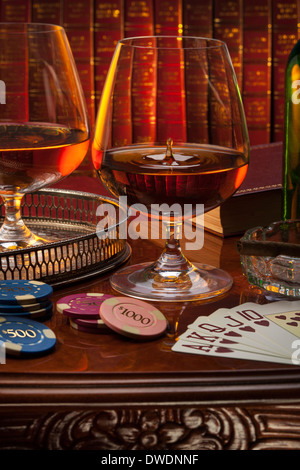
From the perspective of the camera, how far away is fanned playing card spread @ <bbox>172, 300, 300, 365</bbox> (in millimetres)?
687

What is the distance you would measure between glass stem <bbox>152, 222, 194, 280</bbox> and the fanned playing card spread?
13cm

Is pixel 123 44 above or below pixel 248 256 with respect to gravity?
above

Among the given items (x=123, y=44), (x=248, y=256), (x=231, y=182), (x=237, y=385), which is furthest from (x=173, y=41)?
(x=237, y=385)

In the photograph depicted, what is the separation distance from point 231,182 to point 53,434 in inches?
15.3

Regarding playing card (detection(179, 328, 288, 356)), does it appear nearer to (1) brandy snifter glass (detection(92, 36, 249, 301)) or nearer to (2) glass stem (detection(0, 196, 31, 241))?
(1) brandy snifter glass (detection(92, 36, 249, 301))

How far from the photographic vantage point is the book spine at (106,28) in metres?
1.98

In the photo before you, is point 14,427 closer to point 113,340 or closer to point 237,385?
point 113,340

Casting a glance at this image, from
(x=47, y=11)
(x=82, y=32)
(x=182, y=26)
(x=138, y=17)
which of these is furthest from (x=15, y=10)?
(x=182, y=26)

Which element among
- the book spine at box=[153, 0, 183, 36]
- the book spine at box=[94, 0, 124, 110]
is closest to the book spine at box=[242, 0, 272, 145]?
the book spine at box=[153, 0, 183, 36]

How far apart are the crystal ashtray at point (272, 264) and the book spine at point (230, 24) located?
1286 mm

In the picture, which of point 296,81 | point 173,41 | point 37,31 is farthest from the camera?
point 296,81

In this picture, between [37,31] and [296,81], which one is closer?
[37,31]

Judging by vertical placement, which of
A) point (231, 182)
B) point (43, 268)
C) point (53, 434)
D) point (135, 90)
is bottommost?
point (53, 434)

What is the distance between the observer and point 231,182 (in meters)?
0.84
